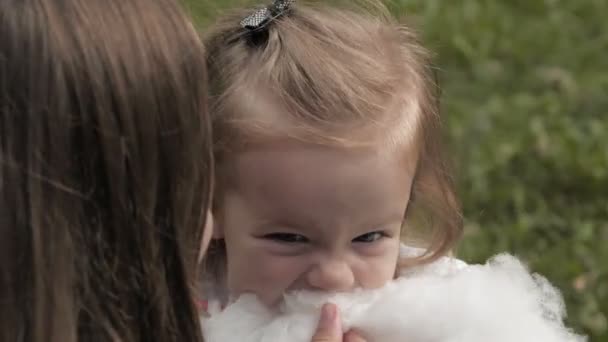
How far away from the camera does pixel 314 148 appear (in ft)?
6.22

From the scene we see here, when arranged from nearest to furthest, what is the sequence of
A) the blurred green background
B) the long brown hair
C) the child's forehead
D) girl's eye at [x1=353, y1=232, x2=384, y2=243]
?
the long brown hair
the child's forehead
girl's eye at [x1=353, y1=232, x2=384, y2=243]
the blurred green background

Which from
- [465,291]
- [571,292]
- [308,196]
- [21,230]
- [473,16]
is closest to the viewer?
[21,230]

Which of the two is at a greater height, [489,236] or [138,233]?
[138,233]

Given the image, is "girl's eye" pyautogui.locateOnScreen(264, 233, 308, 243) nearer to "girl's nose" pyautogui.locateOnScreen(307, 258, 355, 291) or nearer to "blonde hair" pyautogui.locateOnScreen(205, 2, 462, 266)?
"girl's nose" pyautogui.locateOnScreen(307, 258, 355, 291)

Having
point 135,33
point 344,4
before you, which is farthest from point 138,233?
point 344,4

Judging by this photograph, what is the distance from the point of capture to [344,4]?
2.27m

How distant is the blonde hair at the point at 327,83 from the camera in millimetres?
1935

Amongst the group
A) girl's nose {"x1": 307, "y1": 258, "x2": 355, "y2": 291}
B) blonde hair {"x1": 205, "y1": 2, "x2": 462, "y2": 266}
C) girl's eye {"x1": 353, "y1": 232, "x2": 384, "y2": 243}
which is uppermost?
blonde hair {"x1": 205, "y1": 2, "x2": 462, "y2": 266}

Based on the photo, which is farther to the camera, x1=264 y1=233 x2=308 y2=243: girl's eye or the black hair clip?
the black hair clip

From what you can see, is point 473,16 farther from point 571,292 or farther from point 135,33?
point 135,33

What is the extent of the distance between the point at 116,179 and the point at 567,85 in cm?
330

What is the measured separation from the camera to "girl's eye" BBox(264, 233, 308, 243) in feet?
6.48

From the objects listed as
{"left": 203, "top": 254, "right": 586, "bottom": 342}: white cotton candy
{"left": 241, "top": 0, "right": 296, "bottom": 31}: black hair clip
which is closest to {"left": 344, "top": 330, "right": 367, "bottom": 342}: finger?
{"left": 203, "top": 254, "right": 586, "bottom": 342}: white cotton candy

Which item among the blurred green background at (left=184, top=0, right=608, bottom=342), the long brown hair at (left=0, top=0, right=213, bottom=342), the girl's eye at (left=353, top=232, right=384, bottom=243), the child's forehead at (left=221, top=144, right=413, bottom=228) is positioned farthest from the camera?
the blurred green background at (left=184, top=0, right=608, bottom=342)
